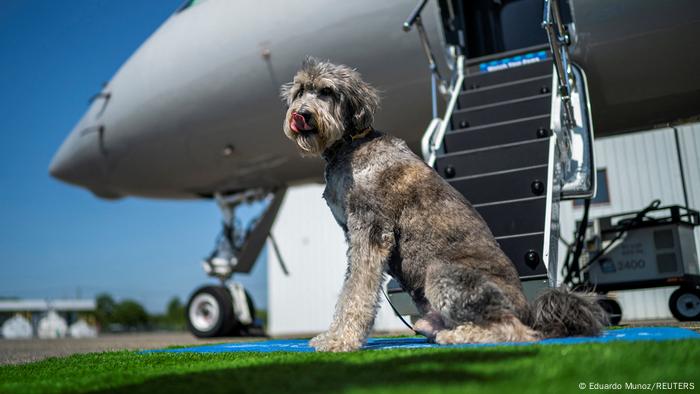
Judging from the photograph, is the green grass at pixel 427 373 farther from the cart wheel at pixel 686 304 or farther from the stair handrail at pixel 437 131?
the cart wheel at pixel 686 304

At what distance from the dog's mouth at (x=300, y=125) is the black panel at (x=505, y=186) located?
205cm

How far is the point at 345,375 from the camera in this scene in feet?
7.57

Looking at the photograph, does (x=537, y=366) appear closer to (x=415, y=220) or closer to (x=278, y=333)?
(x=415, y=220)

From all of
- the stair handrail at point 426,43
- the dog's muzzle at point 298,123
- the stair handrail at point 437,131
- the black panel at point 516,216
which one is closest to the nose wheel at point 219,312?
the stair handrail at point 437,131

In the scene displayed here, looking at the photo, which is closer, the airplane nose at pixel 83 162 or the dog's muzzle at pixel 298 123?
the dog's muzzle at pixel 298 123

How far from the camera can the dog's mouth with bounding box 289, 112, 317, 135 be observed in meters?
3.67

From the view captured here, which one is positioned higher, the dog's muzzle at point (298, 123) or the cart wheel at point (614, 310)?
the dog's muzzle at point (298, 123)

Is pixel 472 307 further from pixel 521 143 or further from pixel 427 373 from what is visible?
pixel 521 143

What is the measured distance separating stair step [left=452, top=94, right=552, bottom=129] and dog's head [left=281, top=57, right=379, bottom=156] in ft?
8.22

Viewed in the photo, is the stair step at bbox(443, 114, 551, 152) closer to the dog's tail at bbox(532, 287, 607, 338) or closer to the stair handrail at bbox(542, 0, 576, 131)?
the stair handrail at bbox(542, 0, 576, 131)

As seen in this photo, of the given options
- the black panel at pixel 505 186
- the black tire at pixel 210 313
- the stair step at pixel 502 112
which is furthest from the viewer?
the black tire at pixel 210 313

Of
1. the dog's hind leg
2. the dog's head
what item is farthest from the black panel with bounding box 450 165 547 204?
the dog's hind leg

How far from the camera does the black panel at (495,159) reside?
5336 mm

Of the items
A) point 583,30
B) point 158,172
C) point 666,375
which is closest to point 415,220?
point 666,375
